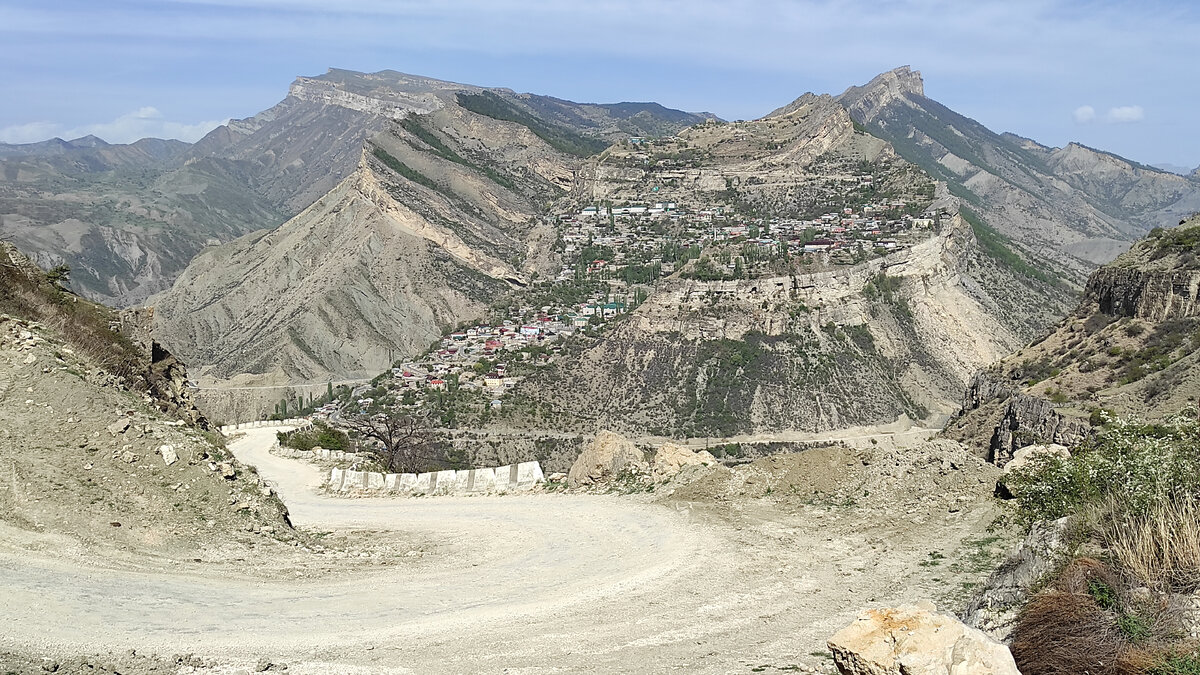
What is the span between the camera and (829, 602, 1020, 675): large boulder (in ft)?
28.1

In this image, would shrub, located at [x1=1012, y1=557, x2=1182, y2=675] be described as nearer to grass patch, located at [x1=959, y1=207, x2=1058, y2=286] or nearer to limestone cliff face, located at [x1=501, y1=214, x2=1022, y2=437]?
limestone cliff face, located at [x1=501, y1=214, x2=1022, y2=437]

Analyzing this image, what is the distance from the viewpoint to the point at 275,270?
159 m

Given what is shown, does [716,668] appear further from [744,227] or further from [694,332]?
[744,227]

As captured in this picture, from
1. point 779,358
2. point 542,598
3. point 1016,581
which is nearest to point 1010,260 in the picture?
point 779,358

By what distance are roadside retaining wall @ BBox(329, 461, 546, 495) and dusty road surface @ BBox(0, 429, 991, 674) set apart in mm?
5793

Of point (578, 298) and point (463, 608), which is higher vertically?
point (578, 298)

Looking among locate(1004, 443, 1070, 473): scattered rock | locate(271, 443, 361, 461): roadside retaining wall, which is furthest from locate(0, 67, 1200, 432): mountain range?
locate(1004, 443, 1070, 473): scattered rock

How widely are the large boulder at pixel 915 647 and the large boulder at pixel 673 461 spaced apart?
17504 mm

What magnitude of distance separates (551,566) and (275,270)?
150 metres

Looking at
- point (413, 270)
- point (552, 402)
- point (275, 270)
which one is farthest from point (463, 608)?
point (275, 270)

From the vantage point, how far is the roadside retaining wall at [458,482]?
96.6ft

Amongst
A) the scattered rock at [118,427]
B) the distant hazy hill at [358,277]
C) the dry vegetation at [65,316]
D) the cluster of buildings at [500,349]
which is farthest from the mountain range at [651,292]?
the scattered rock at [118,427]

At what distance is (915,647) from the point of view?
8750mm

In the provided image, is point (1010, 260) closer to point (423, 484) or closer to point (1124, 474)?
point (423, 484)
